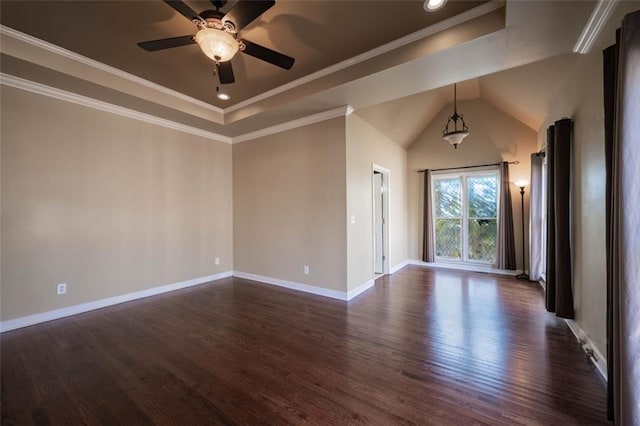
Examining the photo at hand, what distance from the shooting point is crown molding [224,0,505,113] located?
2.29 metres

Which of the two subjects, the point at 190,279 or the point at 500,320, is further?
the point at 190,279

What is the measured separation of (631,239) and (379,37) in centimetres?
262

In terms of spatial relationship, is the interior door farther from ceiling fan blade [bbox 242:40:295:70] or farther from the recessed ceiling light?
ceiling fan blade [bbox 242:40:295:70]

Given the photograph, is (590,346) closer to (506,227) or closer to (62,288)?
(506,227)

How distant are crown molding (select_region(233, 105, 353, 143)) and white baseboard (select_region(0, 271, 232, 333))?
290 centimetres

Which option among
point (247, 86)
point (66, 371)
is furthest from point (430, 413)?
point (247, 86)

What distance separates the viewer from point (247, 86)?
12.3 ft

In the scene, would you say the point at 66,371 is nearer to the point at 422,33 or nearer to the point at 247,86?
the point at 247,86

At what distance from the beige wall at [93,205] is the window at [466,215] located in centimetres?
534

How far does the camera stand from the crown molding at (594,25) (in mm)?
1898

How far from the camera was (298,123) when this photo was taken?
442cm

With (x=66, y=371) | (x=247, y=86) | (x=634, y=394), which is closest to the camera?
(x=634, y=394)

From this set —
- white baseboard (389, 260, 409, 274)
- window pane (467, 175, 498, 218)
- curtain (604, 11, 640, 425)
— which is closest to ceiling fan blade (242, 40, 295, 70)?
curtain (604, 11, 640, 425)

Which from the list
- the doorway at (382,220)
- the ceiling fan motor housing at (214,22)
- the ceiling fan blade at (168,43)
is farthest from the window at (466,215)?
the ceiling fan blade at (168,43)
